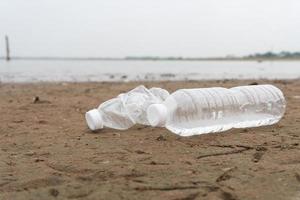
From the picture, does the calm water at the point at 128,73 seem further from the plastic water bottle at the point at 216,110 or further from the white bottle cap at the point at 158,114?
the white bottle cap at the point at 158,114

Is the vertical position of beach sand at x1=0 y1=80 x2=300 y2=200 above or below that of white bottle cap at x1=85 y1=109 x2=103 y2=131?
below

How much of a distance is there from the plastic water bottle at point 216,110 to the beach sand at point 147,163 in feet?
0.47

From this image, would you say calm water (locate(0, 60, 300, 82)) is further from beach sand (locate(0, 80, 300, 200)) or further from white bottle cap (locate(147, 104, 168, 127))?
white bottle cap (locate(147, 104, 168, 127))

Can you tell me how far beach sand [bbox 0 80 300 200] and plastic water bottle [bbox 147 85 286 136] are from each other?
0.47 ft

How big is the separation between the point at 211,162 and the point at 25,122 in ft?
7.69

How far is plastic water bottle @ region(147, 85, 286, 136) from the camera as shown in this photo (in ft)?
11.0

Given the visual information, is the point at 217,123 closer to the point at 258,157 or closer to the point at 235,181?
the point at 258,157

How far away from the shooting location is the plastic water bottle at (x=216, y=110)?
11.0 feet

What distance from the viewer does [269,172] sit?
2420 millimetres

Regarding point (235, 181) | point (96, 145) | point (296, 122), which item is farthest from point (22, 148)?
point (296, 122)

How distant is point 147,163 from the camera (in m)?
2.63

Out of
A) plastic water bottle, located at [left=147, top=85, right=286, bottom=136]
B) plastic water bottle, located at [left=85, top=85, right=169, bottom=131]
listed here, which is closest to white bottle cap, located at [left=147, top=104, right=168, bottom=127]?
plastic water bottle, located at [left=147, top=85, right=286, bottom=136]

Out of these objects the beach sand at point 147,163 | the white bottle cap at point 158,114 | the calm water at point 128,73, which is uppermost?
the white bottle cap at point 158,114

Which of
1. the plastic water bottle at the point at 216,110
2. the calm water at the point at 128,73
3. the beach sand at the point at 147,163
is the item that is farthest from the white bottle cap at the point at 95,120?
the calm water at the point at 128,73
